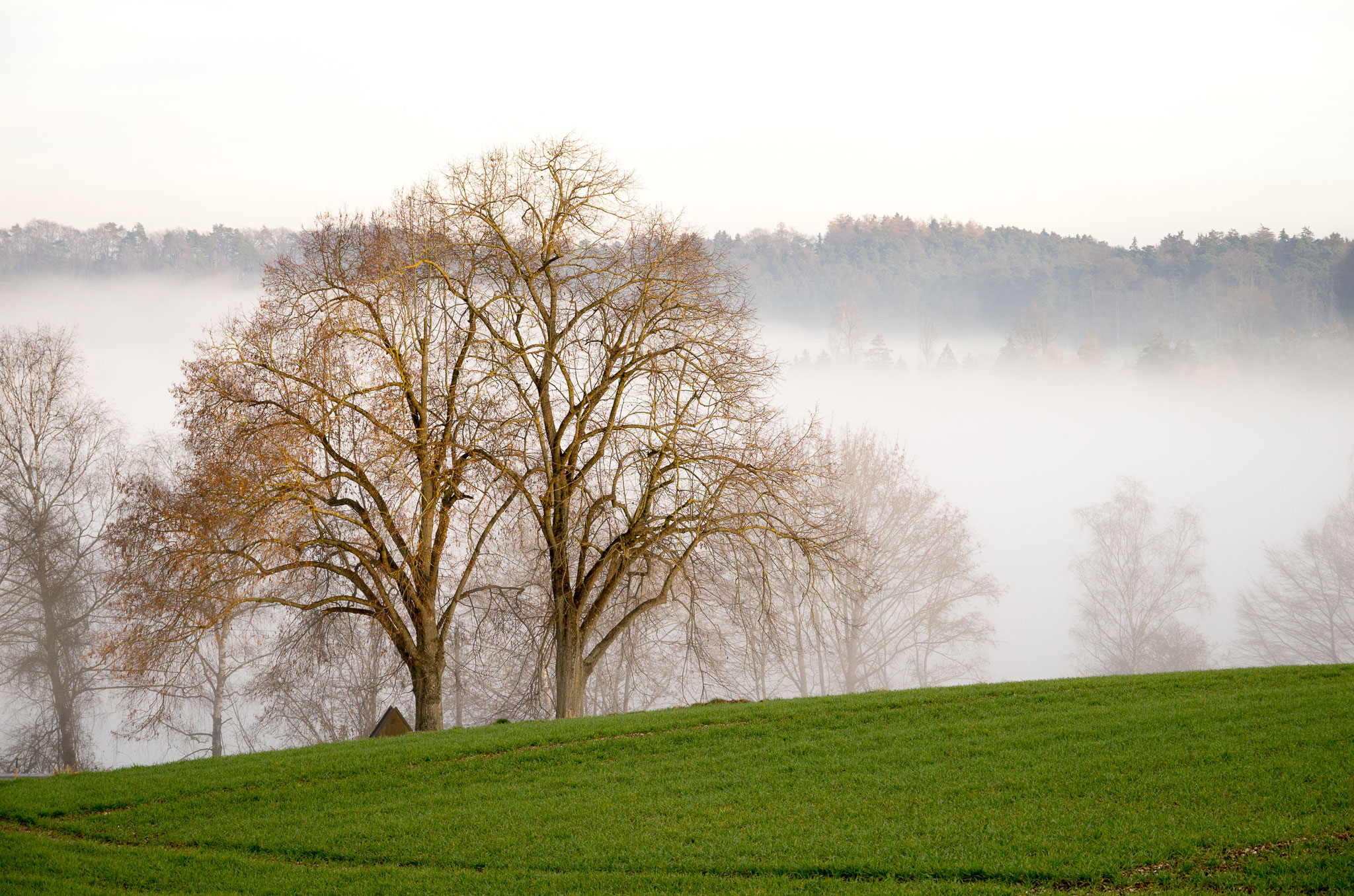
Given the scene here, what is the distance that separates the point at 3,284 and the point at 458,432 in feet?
221

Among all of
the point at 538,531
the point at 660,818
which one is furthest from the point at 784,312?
the point at 660,818

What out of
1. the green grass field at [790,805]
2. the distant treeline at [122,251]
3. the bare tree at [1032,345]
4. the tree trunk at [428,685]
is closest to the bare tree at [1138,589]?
the green grass field at [790,805]

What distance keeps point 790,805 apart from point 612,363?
11.3m

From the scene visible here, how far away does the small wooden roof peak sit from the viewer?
18.5 meters

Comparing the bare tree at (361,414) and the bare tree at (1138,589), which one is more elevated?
the bare tree at (361,414)

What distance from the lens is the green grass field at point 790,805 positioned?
7.96m

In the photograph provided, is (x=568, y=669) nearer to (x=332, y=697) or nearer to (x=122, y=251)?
(x=332, y=697)

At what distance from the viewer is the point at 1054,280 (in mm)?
125500

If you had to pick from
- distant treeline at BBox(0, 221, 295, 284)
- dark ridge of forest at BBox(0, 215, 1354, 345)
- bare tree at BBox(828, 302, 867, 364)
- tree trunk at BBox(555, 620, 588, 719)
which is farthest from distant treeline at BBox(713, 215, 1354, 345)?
tree trunk at BBox(555, 620, 588, 719)

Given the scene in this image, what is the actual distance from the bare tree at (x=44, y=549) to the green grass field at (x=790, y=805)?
18307mm

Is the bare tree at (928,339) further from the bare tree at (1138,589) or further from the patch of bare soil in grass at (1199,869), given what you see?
the patch of bare soil in grass at (1199,869)

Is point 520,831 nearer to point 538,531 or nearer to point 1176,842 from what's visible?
point 1176,842

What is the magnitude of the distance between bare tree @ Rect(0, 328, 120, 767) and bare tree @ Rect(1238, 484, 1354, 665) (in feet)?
167

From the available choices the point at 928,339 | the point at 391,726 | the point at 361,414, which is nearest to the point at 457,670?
the point at 391,726
